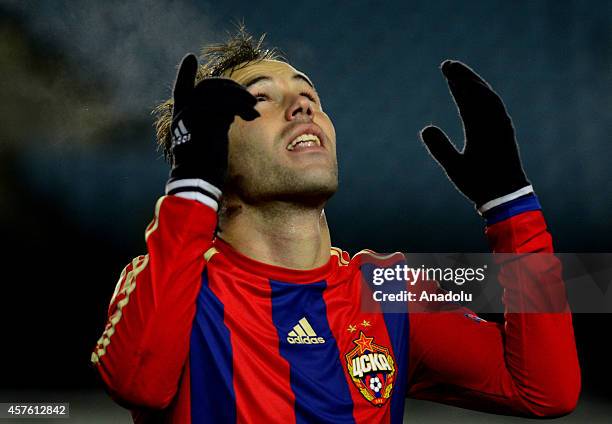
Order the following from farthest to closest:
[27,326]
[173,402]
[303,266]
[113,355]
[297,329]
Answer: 1. [27,326]
2. [303,266]
3. [297,329]
4. [173,402]
5. [113,355]

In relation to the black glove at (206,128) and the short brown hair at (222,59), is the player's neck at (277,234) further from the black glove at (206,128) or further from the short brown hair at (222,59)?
the short brown hair at (222,59)

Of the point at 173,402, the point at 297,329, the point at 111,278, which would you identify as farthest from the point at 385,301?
the point at 111,278

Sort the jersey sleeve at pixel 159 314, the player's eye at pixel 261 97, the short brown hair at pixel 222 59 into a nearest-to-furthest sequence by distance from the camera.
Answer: the jersey sleeve at pixel 159 314 → the player's eye at pixel 261 97 → the short brown hair at pixel 222 59

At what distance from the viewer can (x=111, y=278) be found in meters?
4.99

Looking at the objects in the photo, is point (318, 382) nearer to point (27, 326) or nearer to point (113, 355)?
point (113, 355)

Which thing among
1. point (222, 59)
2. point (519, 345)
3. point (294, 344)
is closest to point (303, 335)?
point (294, 344)

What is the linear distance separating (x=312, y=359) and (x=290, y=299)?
0.15 meters

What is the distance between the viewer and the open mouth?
1.43m

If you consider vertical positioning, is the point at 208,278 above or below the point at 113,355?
above

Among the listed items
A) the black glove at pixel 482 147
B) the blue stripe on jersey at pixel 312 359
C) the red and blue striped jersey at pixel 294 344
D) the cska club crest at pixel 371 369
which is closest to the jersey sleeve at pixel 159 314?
the red and blue striped jersey at pixel 294 344

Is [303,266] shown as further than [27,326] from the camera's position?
No

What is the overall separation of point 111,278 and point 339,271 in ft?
12.7

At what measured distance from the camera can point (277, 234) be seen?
1.44 m

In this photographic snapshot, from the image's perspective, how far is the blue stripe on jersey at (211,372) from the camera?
120cm
